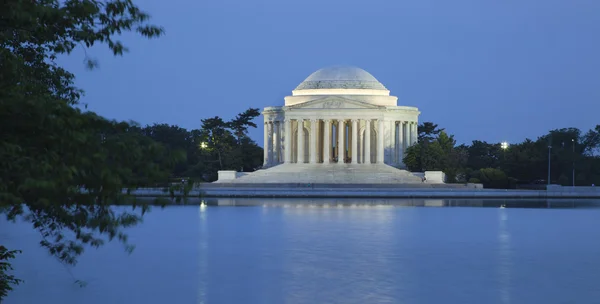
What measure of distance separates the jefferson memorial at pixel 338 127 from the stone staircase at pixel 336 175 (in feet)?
0.41

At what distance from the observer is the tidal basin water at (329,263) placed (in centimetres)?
2778

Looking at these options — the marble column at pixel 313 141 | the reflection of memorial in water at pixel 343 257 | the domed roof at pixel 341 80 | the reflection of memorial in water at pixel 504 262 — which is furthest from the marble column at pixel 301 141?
the reflection of memorial in water at pixel 504 262

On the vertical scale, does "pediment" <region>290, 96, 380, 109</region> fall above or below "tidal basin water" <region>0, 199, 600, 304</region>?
above

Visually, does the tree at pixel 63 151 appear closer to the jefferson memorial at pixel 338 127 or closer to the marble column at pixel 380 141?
the jefferson memorial at pixel 338 127

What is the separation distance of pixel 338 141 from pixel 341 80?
8.80 metres

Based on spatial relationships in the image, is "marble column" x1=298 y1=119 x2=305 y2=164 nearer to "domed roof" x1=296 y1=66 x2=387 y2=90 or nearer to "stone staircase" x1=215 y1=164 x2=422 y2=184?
"domed roof" x1=296 y1=66 x2=387 y2=90

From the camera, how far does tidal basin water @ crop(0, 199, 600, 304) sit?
27.8 metres

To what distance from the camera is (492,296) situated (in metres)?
27.6

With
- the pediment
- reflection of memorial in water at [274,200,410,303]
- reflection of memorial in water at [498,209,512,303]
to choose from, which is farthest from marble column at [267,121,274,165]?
reflection of memorial in water at [498,209,512,303]

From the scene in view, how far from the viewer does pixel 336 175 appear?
354 feet

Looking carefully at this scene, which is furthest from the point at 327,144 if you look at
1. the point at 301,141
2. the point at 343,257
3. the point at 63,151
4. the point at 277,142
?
the point at 63,151

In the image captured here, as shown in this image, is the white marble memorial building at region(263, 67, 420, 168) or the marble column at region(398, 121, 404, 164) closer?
the white marble memorial building at region(263, 67, 420, 168)

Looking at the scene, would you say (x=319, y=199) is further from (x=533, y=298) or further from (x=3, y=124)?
(x=3, y=124)

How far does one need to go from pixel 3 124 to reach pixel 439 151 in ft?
328
